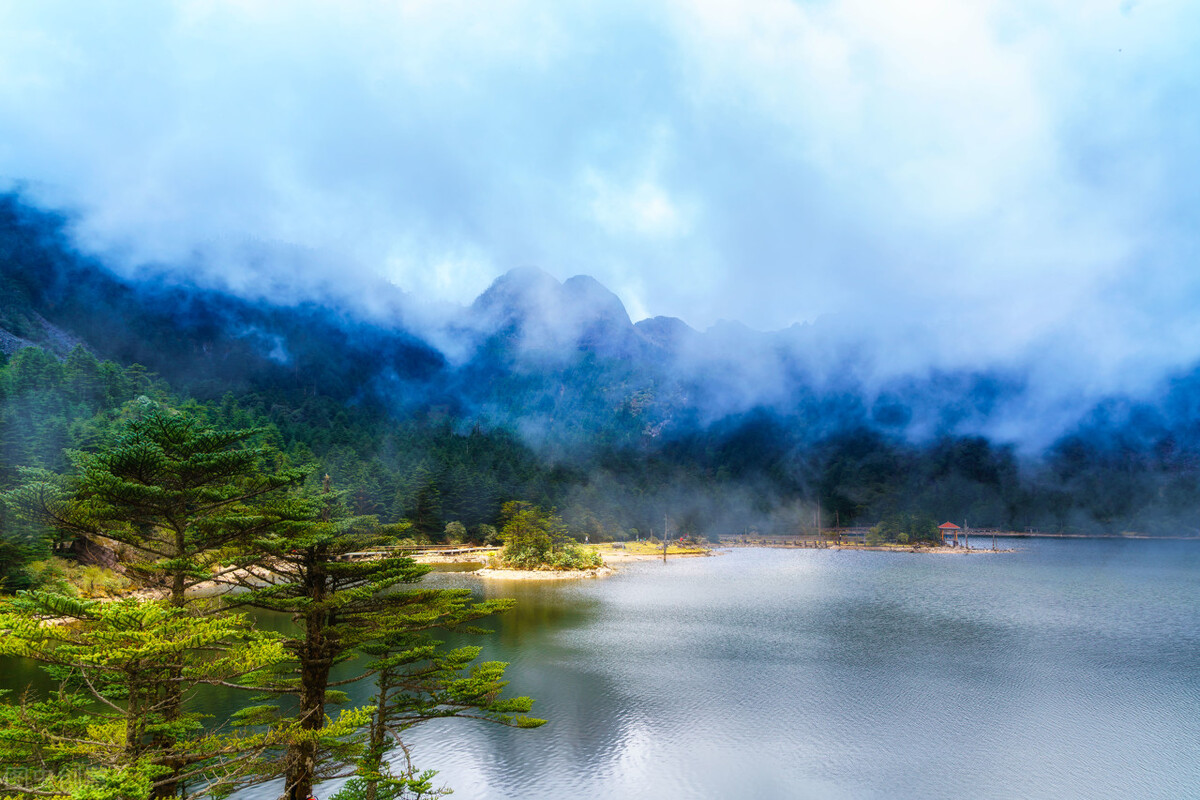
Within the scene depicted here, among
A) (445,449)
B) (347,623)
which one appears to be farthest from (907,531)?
(347,623)

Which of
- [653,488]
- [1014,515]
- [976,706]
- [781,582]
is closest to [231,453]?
[976,706]

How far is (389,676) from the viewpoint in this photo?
12320 millimetres

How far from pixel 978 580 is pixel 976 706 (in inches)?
1812

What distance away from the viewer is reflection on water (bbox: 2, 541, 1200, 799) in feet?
54.6

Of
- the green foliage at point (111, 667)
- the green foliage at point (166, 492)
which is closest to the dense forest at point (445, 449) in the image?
the green foliage at point (166, 492)

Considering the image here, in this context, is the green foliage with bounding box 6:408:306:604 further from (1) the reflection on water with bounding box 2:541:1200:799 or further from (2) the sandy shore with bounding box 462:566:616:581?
(2) the sandy shore with bounding box 462:566:616:581

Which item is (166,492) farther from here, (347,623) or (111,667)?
(347,623)

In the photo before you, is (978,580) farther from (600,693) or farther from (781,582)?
(600,693)

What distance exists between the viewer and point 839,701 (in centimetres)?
2264

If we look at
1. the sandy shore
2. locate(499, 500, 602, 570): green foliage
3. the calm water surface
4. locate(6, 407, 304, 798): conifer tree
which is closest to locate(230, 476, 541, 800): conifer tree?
locate(6, 407, 304, 798): conifer tree

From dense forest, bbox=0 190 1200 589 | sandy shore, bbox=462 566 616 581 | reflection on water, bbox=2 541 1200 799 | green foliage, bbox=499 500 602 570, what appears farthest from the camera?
dense forest, bbox=0 190 1200 589

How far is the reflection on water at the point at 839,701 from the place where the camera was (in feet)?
54.6

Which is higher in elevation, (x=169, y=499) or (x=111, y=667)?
(x=169, y=499)

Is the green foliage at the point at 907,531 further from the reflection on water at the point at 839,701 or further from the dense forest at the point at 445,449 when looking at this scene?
the reflection on water at the point at 839,701
